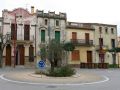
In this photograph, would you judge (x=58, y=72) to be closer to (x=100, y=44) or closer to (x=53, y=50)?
(x=53, y=50)

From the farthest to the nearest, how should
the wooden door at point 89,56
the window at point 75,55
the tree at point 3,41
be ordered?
the wooden door at point 89,56, the window at point 75,55, the tree at point 3,41

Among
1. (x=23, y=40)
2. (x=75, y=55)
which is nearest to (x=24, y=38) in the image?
(x=23, y=40)

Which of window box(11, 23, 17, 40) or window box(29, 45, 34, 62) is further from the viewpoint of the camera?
window box(29, 45, 34, 62)

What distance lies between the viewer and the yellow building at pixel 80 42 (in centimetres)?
5041

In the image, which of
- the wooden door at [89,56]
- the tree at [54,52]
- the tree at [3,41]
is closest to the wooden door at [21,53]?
the tree at [3,41]

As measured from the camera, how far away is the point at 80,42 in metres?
51.2

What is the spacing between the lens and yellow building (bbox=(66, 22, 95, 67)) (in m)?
50.4

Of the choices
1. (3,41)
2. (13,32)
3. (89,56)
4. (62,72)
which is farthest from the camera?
(89,56)

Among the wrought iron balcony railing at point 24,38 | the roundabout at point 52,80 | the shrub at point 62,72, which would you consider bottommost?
the roundabout at point 52,80

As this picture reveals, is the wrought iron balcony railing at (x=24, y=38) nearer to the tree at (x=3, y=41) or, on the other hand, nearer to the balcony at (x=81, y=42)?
the tree at (x=3, y=41)

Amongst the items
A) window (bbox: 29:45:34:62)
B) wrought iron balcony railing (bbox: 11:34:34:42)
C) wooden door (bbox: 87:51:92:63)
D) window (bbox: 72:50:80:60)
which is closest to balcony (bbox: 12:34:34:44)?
wrought iron balcony railing (bbox: 11:34:34:42)

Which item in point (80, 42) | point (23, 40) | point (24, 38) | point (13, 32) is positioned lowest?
point (80, 42)

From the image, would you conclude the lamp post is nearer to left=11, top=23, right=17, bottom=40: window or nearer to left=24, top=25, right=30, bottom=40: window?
left=11, top=23, right=17, bottom=40: window

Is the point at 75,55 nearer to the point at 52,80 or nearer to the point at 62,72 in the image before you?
the point at 62,72
